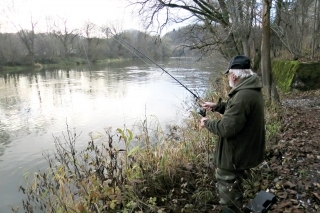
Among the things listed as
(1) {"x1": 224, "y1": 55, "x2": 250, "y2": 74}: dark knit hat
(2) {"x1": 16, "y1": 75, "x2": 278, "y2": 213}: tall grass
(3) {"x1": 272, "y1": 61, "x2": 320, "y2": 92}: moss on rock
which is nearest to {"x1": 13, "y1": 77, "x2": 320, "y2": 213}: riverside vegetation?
(2) {"x1": 16, "y1": 75, "x2": 278, "y2": 213}: tall grass

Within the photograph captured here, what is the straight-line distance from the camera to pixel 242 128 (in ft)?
7.30

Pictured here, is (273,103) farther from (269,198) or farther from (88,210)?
(88,210)

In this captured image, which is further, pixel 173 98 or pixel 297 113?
pixel 173 98

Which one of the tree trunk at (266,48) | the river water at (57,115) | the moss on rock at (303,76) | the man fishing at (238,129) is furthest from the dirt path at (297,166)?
the moss on rock at (303,76)

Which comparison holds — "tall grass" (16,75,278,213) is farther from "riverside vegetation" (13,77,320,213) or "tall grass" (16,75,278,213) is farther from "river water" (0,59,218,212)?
"river water" (0,59,218,212)

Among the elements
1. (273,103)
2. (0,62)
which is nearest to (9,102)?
(273,103)

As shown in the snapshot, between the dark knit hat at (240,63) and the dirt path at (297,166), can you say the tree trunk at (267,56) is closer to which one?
the dirt path at (297,166)

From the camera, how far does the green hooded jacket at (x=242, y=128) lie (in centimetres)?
216

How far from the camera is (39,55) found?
42.2m

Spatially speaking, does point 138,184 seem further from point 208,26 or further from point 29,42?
point 29,42

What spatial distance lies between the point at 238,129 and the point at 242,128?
6 centimetres

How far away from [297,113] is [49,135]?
7.14m

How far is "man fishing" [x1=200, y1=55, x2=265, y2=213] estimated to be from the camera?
85.5 inches

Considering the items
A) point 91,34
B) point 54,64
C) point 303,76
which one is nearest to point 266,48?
point 91,34
